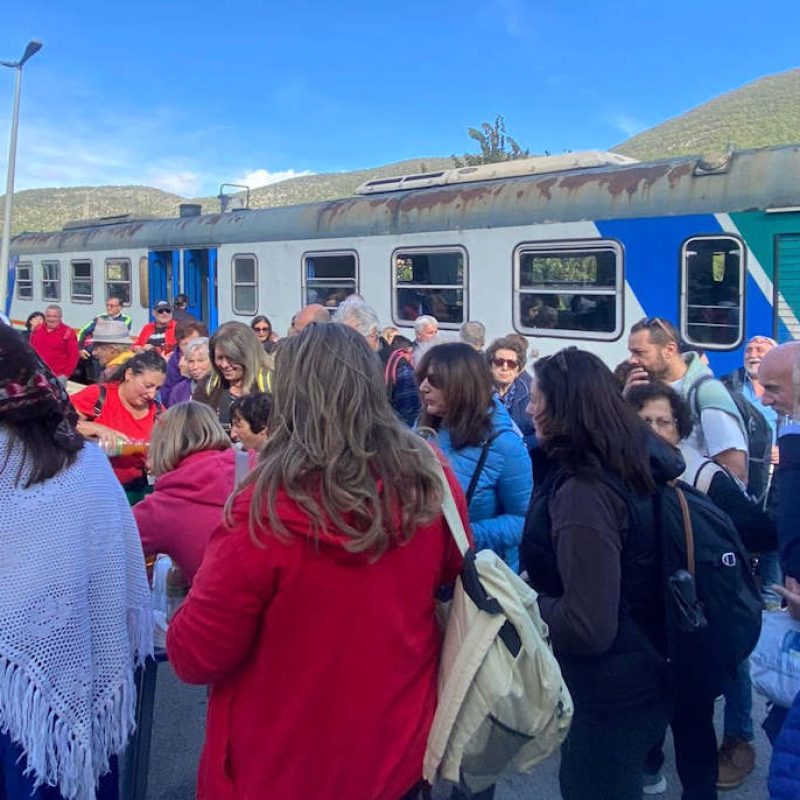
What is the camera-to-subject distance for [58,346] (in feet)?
34.4

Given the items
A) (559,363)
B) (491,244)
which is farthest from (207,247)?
(559,363)

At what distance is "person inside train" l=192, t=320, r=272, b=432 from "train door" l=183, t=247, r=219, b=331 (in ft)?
23.0

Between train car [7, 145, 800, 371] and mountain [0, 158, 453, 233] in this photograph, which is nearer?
train car [7, 145, 800, 371]

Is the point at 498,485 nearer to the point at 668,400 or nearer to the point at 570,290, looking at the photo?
the point at 668,400

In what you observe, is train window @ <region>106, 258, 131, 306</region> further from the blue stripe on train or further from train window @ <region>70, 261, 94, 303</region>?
the blue stripe on train

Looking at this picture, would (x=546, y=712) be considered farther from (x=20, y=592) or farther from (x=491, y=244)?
(x=491, y=244)

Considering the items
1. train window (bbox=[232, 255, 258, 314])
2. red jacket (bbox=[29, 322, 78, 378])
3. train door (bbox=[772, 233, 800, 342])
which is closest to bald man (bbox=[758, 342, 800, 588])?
train door (bbox=[772, 233, 800, 342])

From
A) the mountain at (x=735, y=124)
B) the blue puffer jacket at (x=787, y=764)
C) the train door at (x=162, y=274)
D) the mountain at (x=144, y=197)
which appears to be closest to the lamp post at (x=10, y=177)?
the train door at (x=162, y=274)

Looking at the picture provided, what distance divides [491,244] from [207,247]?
17.5 ft

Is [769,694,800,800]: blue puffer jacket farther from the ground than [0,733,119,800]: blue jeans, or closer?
farther from the ground

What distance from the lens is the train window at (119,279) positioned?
1423cm

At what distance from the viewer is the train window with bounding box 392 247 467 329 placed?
27.7 feet

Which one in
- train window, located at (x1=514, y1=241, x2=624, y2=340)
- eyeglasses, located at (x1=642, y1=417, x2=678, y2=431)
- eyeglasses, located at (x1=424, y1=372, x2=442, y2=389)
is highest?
train window, located at (x1=514, y1=241, x2=624, y2=340)

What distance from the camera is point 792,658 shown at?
214 cm
